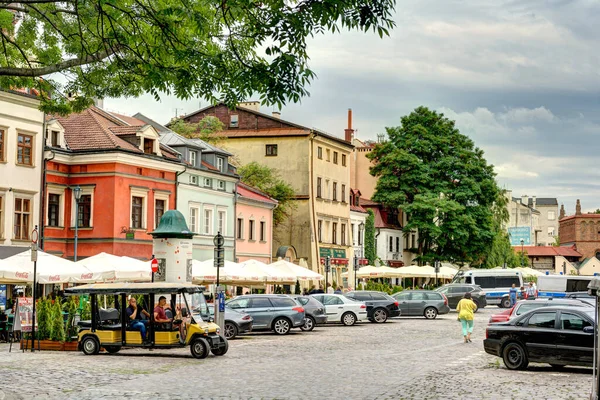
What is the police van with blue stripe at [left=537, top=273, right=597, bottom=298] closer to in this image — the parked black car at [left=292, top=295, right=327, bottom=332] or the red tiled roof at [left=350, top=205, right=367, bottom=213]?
the parked black car at [left=292, top=295, right=327, bottom=332]

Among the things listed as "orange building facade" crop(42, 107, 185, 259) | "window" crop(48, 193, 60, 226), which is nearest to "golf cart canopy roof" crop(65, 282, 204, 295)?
"orange building facade" crop(42, 107, 185, 259)

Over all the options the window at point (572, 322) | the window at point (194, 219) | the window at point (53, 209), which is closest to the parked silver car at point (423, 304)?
the window at point (194, 219)

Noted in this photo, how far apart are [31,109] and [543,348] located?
29.5 meters

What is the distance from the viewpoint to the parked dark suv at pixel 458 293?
58.1 m

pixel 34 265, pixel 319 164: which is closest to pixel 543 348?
pixel 34 265

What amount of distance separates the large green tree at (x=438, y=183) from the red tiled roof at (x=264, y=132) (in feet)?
39.8

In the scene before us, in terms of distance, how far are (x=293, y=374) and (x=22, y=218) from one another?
26252 millimetres

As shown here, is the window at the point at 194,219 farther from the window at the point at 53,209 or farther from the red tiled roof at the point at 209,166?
the window at the point at 53,209

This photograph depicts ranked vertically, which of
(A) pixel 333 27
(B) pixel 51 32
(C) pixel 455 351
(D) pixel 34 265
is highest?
(B) pixel 51 32

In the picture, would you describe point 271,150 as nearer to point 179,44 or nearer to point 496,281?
point 496,281

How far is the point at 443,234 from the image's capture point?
80.1 m

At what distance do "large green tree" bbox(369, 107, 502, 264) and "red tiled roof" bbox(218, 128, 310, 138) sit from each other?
12.1 m

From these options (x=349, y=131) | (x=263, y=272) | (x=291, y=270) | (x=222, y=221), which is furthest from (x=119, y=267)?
(x=349, y=131)

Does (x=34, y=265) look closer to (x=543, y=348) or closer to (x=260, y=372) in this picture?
(x=260, y=372)
